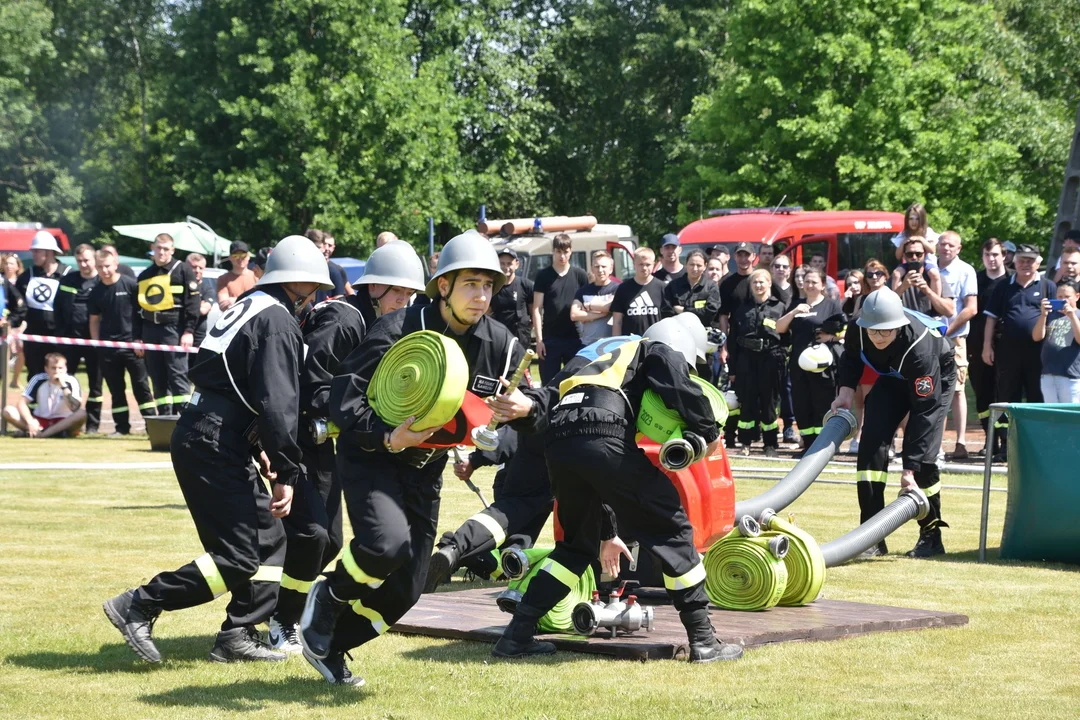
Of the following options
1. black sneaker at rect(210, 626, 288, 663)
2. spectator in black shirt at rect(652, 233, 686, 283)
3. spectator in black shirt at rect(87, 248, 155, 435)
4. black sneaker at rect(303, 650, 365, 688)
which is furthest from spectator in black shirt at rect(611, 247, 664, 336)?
black sneaker at rect(303, 650, 365, 688)

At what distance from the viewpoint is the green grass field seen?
5887 mm

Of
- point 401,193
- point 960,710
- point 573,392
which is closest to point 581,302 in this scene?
point 573,392

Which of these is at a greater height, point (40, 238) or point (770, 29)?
point (770, 29)

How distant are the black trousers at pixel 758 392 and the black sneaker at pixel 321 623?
408 inches

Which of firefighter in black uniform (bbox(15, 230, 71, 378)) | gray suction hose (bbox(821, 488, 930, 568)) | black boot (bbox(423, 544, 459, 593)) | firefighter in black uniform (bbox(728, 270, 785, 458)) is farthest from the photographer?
firefighter in black uniform (bbox(15, 230, 71, 378))

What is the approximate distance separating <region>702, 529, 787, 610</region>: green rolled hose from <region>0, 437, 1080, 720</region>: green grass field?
752 mm

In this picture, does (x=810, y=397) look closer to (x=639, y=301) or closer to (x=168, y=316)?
(x=639, y=301)

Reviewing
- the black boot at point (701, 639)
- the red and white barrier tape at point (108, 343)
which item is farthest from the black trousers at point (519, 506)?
the red and white barrier tape at point (108, 343)

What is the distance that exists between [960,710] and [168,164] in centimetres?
4492

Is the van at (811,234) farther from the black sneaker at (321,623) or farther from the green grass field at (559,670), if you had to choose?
the black sneaker at (321,623)

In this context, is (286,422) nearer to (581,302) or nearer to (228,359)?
(228,359)

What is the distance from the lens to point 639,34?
179ft

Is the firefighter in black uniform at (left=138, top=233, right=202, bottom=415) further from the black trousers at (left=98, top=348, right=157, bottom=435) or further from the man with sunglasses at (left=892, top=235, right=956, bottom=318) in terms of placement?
the man with sunglasses at (left=892, top=235, right=956, bottom=318)

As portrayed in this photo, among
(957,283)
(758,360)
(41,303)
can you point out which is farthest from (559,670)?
(41,303)
